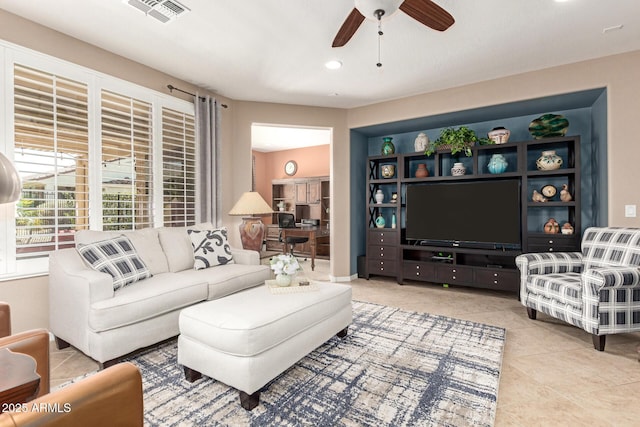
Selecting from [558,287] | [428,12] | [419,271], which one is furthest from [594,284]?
[428,12]

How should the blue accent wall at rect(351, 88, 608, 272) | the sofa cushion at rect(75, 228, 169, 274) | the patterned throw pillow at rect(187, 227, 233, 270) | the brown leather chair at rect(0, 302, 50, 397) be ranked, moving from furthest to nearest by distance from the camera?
the blue accent wall at rect(351, 88, 608, 272) < the patterned throw pillow at rect(187, 227, 233, 270) < the sofa cushion at rect(75, 228, 169, 274) < the brown leather chair at rect(0, 302, 50, 397)

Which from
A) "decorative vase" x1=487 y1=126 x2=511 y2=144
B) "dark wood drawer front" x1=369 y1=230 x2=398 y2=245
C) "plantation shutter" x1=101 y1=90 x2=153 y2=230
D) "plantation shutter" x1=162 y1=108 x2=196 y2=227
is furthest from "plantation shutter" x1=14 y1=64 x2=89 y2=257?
"decorative vase" x1=487 y1=126 x2=511 y2=144

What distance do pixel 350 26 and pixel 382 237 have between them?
10.7ft

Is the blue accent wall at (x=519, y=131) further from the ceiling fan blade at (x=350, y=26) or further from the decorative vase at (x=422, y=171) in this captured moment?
the ceiling fan blade at (x=350, y=26)

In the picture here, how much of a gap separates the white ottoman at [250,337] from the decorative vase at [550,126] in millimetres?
3485

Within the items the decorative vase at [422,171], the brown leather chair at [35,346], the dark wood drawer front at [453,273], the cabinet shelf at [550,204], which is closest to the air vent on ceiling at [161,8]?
the brown leather chair at [35,346]

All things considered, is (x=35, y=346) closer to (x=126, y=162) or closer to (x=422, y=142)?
(x=126, y=162)

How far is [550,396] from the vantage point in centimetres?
193

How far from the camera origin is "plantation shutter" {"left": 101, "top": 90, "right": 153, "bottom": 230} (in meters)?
3.24

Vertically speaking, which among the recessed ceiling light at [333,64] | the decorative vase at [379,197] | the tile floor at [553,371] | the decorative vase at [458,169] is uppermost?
the recessed ceiling light at [333,64]

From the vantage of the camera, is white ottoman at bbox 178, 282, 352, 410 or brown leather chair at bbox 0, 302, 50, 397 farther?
white ottoman at bbox 178, 282, 352, 410

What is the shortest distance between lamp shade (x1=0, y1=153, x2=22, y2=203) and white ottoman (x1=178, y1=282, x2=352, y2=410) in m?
1.15

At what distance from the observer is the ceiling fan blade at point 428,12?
1975 mm

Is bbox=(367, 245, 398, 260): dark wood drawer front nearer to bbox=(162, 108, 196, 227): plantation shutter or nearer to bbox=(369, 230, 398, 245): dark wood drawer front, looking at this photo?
bbox=(369, 230, 398, 245): dark wood drawer front
